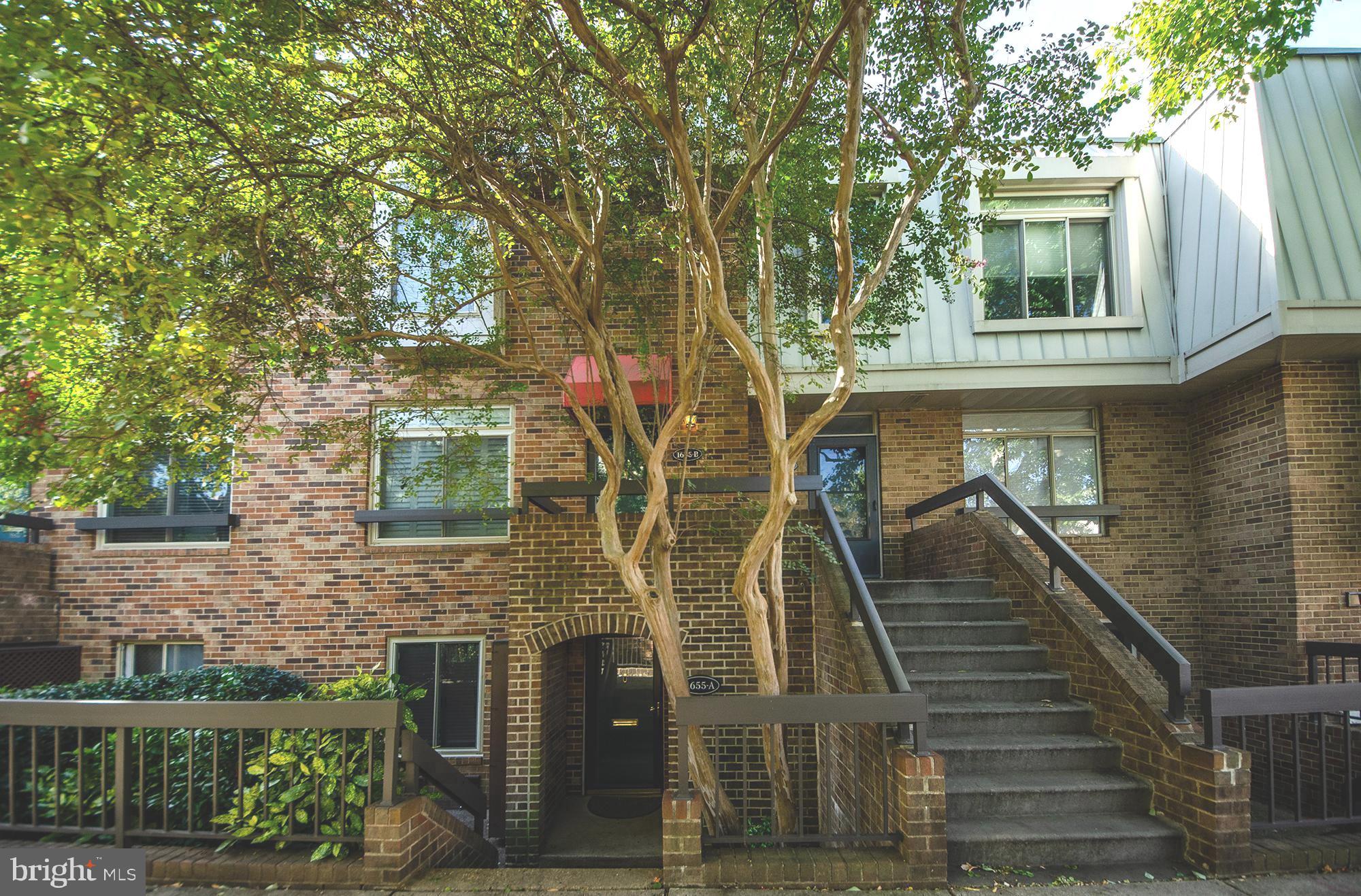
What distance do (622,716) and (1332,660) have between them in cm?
718

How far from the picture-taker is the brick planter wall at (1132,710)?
432 cm

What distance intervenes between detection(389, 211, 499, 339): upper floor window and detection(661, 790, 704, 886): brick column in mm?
4445

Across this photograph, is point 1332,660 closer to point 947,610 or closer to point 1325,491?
point 1325,491

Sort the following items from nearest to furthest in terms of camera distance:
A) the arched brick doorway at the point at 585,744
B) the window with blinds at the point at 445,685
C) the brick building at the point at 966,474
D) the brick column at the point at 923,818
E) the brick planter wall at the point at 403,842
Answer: the brick column at the point at 923,818, the brick planter wall at the point at 403,842, the arched brick doorway at the point at 585,744, the brick building at the point at 966,474, the window with blinds at the point at 445,685

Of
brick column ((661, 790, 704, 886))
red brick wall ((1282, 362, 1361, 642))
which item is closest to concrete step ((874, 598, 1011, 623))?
brick column ((661, 790, 704, 886))

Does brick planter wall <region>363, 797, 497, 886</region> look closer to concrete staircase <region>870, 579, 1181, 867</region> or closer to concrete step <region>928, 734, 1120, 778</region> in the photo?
concrete staircase <region>870, 579, 1181, 867</region>

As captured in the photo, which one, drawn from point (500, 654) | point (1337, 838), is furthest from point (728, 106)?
point (1337, 838)

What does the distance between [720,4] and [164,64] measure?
341cm

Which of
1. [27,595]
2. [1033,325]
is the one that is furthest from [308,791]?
[1033,325]

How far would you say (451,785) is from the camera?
5906 millimetres

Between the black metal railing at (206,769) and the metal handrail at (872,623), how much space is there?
3118mm

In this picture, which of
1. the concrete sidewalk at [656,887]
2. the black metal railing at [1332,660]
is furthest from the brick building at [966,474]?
the concrete sidewalk at [656,887]

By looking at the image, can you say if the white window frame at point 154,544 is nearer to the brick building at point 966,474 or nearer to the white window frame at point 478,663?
the brick building at point 966,474

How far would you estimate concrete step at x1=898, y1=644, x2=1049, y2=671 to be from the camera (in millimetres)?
6059
